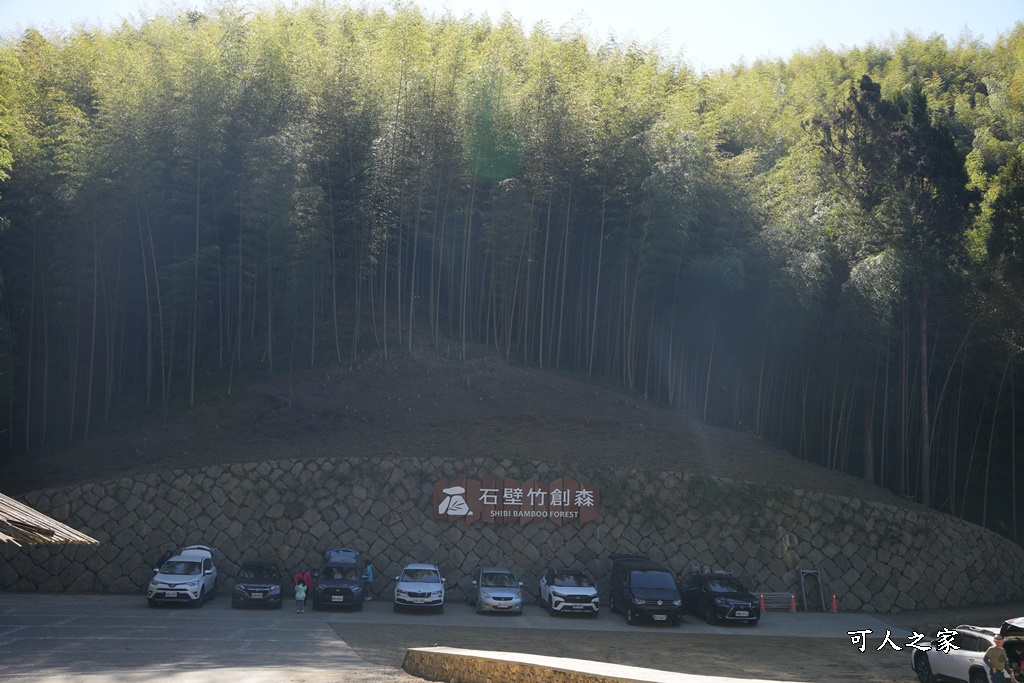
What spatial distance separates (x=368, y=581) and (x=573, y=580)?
4102mm

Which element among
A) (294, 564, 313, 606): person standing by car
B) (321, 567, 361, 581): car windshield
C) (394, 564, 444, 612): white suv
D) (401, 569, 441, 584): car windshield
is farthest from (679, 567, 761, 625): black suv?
(294, 564, 313, 606): person standing by car

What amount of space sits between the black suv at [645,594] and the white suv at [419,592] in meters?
3.43

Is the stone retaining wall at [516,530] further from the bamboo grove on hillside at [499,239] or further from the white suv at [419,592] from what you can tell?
the bamboo grove on hillside at [499,239]

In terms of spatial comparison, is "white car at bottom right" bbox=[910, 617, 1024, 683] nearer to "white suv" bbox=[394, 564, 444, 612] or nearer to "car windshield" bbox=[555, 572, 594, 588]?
"car windshield" bbox=[555, 572, 594, 588]

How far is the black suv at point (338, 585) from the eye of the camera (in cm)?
1689

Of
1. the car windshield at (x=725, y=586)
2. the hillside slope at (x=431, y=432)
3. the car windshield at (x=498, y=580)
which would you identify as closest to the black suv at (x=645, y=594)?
the car windshield at (x=725, y=586)

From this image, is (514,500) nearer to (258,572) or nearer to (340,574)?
(340,574)

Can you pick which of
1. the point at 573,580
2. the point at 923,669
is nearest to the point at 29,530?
→ the point at 923,669

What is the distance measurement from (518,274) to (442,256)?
7.81 feet

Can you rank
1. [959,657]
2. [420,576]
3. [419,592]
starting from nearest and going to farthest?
[959,657] < [419,592] < [420,576]

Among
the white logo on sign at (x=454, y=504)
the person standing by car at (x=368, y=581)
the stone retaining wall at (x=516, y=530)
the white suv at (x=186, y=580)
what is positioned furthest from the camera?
the white logo on sign at (x=454, y=504)

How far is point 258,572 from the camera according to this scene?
56.7 ft

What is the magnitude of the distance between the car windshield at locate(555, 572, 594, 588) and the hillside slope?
291cm

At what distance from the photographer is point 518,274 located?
1009 inches
